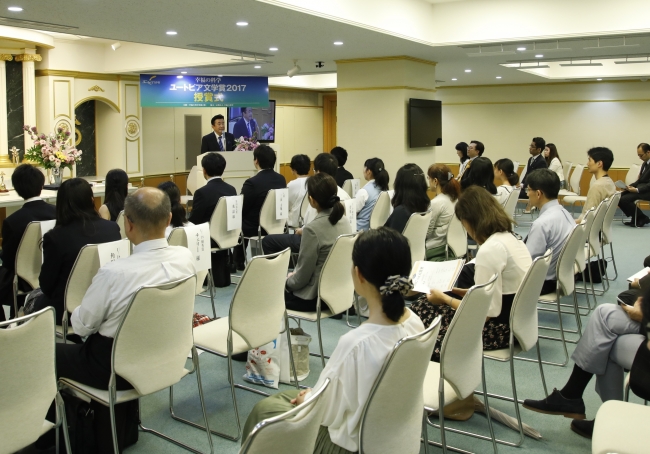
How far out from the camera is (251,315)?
3.16 metres

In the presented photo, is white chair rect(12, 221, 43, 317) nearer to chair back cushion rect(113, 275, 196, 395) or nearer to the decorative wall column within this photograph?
chair back cushion rect(113, 275, 196, 395)

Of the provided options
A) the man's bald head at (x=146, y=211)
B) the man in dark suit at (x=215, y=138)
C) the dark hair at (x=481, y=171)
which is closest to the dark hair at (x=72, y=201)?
the man's bald head at (x=146, y=211)

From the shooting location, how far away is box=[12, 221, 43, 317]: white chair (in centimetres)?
403

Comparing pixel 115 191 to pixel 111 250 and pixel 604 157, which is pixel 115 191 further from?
pixel 604 157

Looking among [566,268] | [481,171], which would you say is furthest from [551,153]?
[566,268]

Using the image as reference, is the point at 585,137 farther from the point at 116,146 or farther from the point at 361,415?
the point at 361,415

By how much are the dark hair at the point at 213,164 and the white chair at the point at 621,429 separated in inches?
171

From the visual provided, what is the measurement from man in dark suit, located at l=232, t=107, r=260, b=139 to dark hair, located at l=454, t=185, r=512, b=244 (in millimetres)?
10606

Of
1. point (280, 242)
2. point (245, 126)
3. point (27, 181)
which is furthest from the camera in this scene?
point (245, 126)

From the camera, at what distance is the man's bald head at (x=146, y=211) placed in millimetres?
2807

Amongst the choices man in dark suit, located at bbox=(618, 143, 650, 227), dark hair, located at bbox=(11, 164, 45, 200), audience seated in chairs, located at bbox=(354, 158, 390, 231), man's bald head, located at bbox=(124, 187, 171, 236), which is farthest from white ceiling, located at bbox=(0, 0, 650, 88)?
man's bald head, located at bbox=(124, 187, 171, 236)

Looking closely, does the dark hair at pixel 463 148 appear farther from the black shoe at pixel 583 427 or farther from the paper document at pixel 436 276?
the black shoe at pixel 583 427

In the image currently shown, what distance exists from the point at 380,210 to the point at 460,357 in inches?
146

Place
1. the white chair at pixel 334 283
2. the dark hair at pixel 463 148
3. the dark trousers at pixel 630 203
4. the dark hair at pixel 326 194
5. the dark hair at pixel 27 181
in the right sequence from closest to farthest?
the white chair at pixel 334 283 < the dark hair at pixel 326 194 < the dark hair at pixel 27 181 < the dark trousers at pixel 630 203 < the dark hair at pixel 463 148
